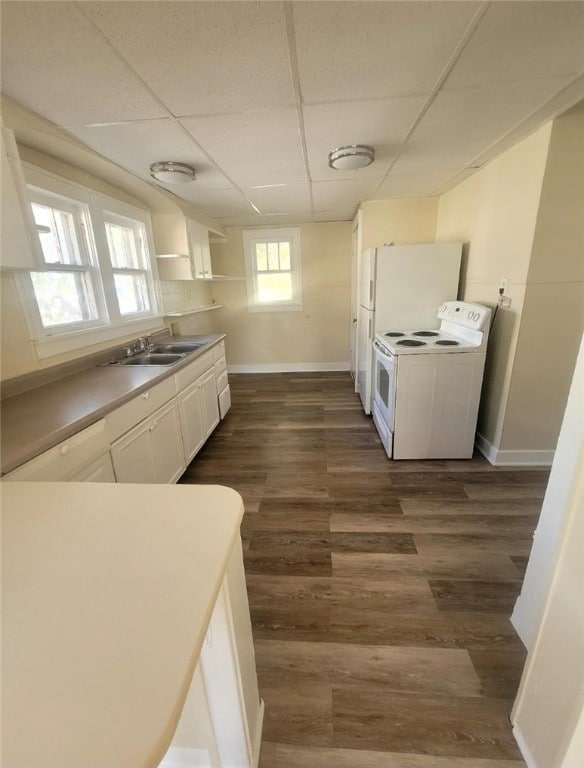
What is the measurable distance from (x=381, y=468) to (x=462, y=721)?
1.56 metres

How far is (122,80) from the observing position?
1371 mm

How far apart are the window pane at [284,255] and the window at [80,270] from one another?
7.67ft

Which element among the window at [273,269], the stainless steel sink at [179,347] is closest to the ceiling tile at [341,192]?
the window at [273,269]

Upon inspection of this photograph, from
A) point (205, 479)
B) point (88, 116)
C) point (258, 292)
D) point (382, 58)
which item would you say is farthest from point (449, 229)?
point (205, 479)

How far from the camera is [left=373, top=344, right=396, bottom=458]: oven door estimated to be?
258 cm

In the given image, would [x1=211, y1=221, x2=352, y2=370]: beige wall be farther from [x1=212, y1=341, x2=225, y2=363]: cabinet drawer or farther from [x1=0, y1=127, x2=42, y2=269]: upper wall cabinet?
[x1=0, y1=127, x2=42, y2=269]: upper wall cabinet

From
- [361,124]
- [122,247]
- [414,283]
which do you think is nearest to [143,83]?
[361,124]

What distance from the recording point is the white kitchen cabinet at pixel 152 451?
1.74 meters

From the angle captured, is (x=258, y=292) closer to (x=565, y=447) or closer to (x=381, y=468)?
(x=381, y=468)

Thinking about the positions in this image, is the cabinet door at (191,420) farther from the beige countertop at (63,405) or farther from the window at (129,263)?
the window at (129,263)

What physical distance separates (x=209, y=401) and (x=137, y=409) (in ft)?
4.09

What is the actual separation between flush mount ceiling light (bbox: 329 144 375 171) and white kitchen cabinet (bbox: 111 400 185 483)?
2049mm

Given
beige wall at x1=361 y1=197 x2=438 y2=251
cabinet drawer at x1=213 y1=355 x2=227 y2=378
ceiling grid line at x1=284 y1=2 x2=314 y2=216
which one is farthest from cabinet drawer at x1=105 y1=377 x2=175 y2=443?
beige wall at x1=361 y1=197 x2=438 y2=251

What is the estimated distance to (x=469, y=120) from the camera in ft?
5.99
